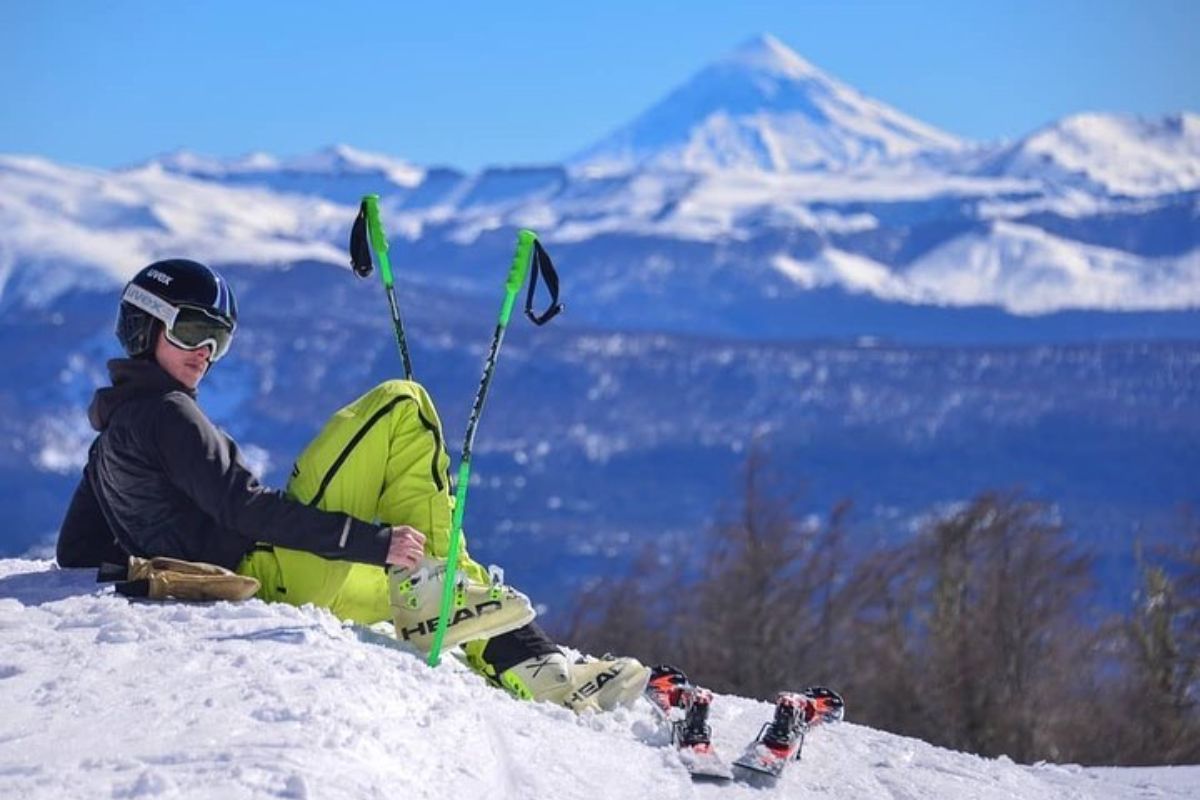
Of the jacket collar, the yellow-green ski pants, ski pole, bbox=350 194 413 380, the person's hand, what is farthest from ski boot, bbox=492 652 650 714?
the jacket collar

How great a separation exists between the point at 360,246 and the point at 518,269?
3.25ft

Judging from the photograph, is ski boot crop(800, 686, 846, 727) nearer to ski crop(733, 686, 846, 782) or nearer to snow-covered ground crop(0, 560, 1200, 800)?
ski crop(733, 686, 846, 782)

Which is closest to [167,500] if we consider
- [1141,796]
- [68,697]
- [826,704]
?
[68,697]

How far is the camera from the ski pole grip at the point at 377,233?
7.73 metres

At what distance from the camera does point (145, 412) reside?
22.4ft

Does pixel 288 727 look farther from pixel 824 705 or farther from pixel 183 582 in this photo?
pixel 824 705

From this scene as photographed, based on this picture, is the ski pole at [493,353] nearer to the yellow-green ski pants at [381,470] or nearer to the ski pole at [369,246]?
the yellow-green ski pants at [381,470]

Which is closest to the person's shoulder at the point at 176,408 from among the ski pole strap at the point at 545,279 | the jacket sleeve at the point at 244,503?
the jacket sleeve at the point at 244,503

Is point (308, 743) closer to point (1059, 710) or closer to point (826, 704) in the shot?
point (826, 704)

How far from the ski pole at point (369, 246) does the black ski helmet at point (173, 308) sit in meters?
0.78

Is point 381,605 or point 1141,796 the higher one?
point 381,605

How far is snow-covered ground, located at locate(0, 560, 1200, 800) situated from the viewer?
4898 mm

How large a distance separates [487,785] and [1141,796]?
406cm

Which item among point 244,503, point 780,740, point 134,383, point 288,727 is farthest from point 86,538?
point 780,740
